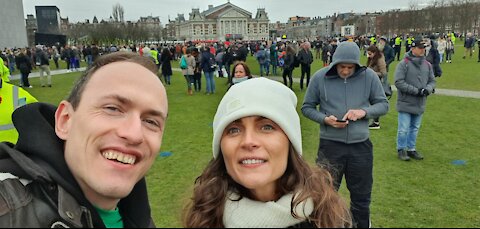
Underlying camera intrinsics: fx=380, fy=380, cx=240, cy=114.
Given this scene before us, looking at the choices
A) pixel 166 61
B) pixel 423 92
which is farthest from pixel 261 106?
pixel 166 61

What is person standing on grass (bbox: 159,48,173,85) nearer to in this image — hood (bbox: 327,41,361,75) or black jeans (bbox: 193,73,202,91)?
black jeans (bbox: 193,73,202,91)

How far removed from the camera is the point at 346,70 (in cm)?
361

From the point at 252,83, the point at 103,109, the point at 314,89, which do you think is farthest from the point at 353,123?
the point at 103,109

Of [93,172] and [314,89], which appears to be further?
[314,89]

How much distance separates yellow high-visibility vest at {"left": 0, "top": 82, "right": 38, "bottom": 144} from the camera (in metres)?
3.46

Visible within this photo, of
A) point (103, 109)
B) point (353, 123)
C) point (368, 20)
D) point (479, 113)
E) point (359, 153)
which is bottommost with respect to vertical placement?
point (479, 113)

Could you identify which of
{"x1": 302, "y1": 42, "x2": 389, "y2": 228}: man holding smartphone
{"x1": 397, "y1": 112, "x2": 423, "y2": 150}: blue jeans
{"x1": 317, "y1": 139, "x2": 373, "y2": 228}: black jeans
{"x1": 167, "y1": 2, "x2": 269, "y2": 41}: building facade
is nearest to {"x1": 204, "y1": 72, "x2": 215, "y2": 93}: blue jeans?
{"x1": 397, "y1": 112, "x2": 423, "y2": 150}: blue jeans

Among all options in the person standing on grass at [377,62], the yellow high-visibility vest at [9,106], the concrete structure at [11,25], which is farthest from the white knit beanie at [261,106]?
the concrete structure at [11,25]

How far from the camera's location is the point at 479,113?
9.34m

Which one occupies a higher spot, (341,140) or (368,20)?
(368,20)

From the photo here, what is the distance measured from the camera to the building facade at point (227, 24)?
409ft

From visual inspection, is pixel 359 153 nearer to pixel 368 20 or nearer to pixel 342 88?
pixel 342 88

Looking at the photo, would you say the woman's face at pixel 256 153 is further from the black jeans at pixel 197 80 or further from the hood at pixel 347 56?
the black jeans at pixel 197 80

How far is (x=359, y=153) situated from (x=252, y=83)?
208 centimetres
